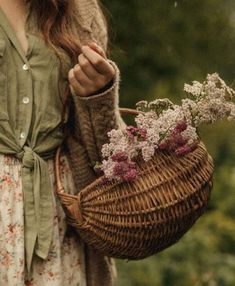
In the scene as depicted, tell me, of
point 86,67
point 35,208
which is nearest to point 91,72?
point 86,67

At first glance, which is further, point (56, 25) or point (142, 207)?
point (56, 25)

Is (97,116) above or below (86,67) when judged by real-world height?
below

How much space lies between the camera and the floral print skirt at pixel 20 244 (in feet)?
9.43

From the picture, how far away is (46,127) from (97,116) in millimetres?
148

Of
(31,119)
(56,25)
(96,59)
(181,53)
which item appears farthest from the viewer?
(181,53)

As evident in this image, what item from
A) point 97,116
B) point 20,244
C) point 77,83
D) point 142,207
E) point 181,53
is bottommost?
point 181,53

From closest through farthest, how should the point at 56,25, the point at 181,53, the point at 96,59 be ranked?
the point at 96,59 → the point at 56,25 → the point at 181,53

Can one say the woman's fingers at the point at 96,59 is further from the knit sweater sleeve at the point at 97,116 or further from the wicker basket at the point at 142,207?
the wicker basket at the point at 142,207

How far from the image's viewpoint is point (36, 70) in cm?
298

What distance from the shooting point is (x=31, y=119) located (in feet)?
9.66

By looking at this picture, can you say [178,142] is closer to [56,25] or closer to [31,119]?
[31,119]

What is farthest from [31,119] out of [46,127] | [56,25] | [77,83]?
[56,25]

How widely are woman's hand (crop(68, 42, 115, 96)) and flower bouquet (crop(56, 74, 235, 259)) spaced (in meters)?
0.14

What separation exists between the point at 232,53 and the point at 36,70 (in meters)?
4.04
